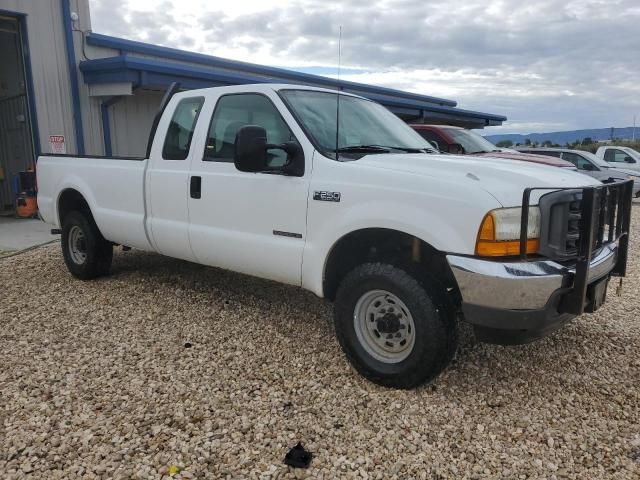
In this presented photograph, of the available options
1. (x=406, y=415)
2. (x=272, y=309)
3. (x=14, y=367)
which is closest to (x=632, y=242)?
(x=272, y=309)

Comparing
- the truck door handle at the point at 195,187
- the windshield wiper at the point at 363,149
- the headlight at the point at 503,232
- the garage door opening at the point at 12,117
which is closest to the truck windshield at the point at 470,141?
the windshield wiper at the point at 363,149

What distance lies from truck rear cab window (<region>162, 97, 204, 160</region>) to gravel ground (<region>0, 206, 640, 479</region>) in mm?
1442

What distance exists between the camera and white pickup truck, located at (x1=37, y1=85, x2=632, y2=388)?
9.67 feet

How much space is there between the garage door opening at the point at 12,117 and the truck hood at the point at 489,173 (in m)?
9.76

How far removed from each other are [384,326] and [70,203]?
431 centimetres

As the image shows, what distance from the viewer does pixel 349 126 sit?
13.6 feet

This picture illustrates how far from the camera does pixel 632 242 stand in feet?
29.3

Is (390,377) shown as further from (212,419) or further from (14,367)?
(14,367)

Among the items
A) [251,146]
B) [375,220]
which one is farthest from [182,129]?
[375,220]

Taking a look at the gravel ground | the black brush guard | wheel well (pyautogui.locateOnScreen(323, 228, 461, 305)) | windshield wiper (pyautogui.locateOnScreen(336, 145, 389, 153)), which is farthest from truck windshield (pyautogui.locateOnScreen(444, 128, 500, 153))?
wheel well (pyautogui.locateOnScreen(323, 228, 461, 305))

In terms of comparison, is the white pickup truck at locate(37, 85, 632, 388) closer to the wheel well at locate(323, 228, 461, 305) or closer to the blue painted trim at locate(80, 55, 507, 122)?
the wheel well at locate(323, 228, 461, 305)

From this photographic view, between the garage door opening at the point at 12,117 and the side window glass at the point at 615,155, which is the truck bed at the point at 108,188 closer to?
the garage door opening at the point at 12,117

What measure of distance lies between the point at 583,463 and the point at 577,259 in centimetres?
106

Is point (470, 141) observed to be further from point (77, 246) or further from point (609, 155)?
point (609, 155)
